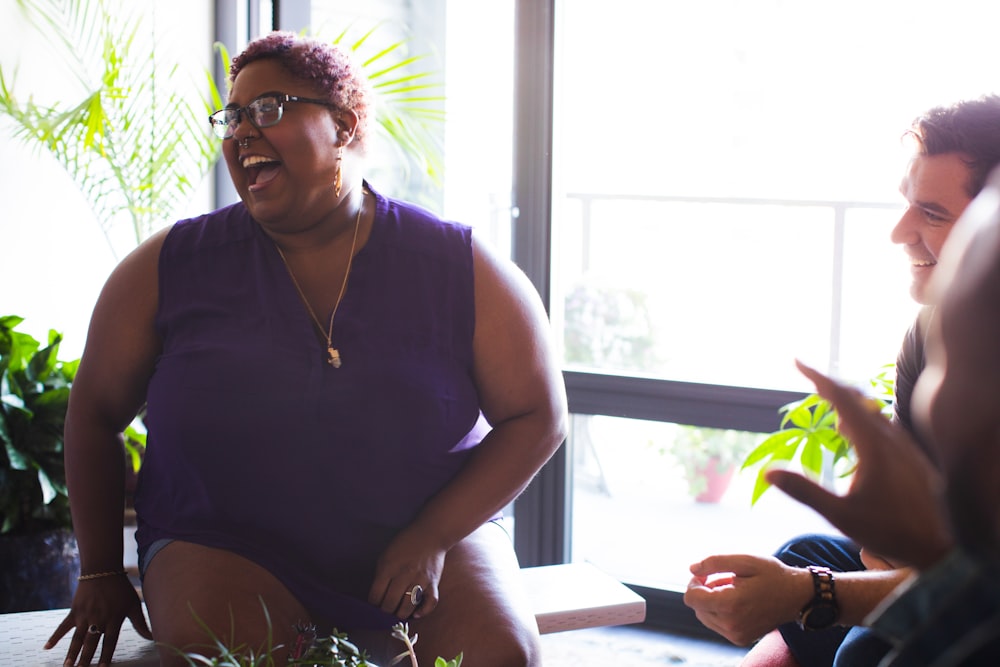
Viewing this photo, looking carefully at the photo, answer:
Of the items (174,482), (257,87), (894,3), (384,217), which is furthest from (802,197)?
(174,482)

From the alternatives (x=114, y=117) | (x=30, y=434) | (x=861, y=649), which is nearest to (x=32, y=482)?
(x=30, y=434)

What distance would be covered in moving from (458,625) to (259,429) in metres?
0.44

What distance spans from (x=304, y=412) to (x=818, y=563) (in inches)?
34.7

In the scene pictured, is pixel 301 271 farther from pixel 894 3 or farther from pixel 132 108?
pixel 894 3

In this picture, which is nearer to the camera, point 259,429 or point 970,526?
point 970,526

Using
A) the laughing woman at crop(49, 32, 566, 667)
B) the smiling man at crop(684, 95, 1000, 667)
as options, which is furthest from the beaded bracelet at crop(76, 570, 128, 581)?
the smiling man at crop(684, 95, 1000, 667)

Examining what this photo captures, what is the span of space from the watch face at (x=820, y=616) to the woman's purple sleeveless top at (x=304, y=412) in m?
0.63

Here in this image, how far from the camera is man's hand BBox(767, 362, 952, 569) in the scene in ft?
2.30

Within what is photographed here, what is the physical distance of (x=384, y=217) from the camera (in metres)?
1.86

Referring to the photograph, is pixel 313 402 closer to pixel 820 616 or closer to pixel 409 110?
pixel 820 616

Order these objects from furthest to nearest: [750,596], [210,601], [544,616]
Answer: [544,616] < [210,601] < [750,596]

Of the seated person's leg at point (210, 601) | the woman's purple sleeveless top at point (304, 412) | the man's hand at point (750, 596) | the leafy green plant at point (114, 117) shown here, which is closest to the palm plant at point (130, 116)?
the leafy green plant at point (114, 117)

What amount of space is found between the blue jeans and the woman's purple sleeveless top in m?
0.60

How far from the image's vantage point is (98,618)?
5.66ft
